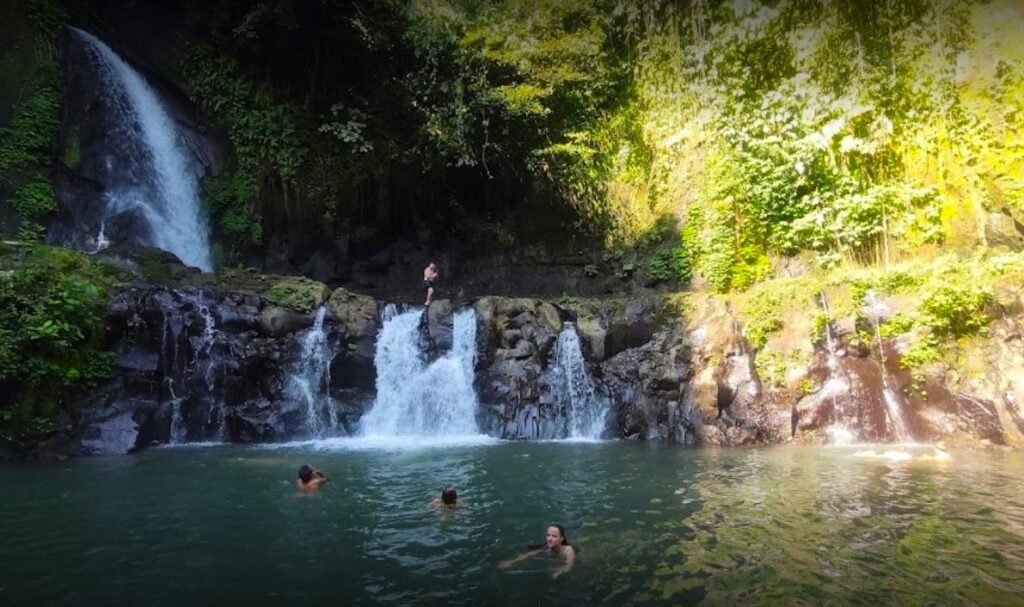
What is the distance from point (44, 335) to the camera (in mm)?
11266

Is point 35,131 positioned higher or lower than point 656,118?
lower

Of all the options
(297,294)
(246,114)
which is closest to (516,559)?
(297,294)

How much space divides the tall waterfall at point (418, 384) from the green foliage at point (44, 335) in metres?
5.32

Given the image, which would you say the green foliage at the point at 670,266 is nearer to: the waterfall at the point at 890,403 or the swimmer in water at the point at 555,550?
the waterfall at the point at 890,403

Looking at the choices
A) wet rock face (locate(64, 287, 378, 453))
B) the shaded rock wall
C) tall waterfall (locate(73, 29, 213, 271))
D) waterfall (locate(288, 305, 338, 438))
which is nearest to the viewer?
the shaded rock wall

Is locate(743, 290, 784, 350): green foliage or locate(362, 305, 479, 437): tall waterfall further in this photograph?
locate(362, 305, 479, 437): tall waterfall

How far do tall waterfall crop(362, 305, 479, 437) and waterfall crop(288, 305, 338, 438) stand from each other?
2.76ft

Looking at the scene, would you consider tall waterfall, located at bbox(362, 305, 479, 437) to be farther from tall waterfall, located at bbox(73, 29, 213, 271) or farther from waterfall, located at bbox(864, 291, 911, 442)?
waterfall, located at bbox(864, 291, 911, 442)

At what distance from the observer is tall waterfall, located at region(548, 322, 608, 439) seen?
14.5m

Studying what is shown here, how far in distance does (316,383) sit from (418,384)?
2199 millimetres

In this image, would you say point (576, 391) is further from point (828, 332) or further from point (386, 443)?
point (828, 332)

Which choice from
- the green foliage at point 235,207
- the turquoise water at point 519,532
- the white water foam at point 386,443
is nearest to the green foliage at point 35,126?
the green foliage at point 235,207

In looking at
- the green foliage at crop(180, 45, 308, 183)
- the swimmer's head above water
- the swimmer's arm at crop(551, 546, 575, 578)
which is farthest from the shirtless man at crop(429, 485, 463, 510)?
the green foliage at crop(180, 45, 308, 183)

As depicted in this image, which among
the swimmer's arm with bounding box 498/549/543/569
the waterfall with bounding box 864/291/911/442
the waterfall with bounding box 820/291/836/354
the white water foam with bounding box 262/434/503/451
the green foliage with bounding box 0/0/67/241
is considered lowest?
the swimmer's arm with bounding box 498/549/543/569
